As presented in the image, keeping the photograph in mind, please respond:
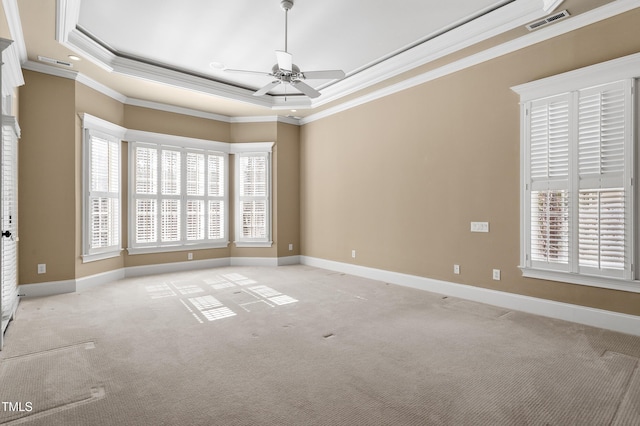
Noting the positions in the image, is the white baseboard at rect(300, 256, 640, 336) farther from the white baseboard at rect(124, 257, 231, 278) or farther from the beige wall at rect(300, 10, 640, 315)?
the white baseboard at rect(124, 257, 231, 278)

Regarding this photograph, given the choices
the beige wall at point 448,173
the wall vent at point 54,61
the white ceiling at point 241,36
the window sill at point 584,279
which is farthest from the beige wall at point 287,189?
the window sill at point 584,279

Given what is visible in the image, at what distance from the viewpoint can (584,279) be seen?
3504 millimetres

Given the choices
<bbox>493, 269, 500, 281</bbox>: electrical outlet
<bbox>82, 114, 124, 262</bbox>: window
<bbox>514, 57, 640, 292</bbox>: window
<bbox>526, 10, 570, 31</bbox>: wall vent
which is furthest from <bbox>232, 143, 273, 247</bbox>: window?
<bbox>526, 10, 570, 31</bbox>: wall vent

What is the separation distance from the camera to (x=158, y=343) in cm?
306

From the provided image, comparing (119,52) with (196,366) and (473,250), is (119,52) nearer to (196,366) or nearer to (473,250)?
(196,366)

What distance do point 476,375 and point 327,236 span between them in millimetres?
4564

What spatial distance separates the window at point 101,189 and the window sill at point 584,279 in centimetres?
Result: 597

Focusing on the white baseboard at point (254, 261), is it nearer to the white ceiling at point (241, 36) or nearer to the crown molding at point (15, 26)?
the white ceiling at point (241, 36)

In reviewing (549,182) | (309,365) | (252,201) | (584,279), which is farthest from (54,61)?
(584,279)

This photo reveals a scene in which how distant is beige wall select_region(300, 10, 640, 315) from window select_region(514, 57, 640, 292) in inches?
5.9

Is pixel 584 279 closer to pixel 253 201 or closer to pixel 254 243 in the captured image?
pixel 254 243

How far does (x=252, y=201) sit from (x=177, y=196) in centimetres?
147

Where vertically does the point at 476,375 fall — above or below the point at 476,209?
below

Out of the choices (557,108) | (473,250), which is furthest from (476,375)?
(557,108)
